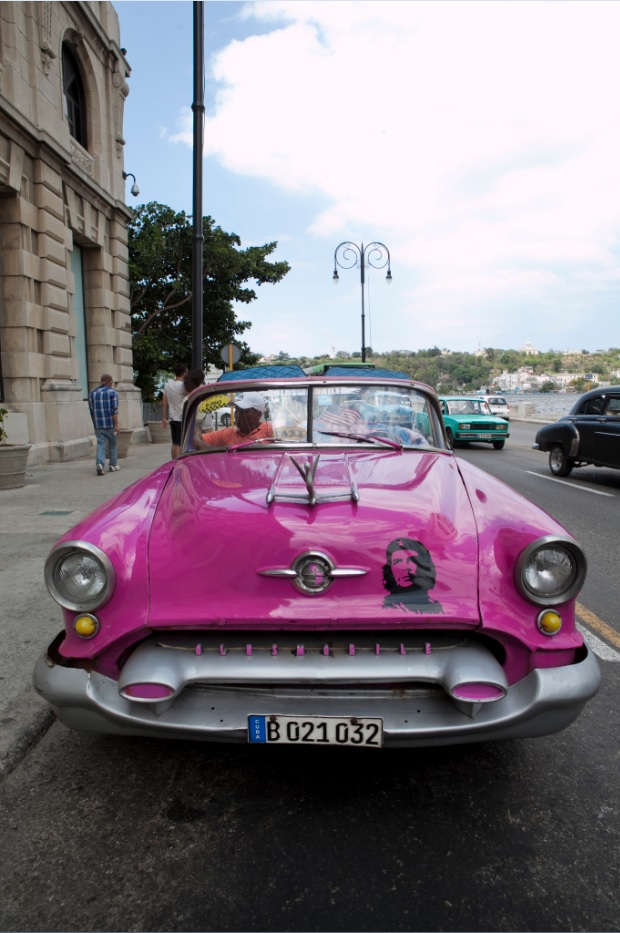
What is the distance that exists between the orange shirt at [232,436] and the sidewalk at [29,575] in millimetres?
1484

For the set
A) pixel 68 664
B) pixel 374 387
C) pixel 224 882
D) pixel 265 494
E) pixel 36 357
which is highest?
pixel 36 357

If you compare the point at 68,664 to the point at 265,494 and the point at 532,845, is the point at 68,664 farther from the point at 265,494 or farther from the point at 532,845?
the point at 532,845

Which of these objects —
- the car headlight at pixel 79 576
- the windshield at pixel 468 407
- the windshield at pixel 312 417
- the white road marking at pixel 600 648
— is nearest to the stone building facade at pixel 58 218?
the windshield at pixel 312 417

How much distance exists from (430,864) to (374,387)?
244 centimetres

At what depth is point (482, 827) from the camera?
2258 millimetres

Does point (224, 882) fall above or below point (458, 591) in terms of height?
below

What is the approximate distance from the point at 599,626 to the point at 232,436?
8.72 ft

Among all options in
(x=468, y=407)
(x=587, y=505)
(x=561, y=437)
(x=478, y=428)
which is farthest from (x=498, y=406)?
(x=587, y=505)

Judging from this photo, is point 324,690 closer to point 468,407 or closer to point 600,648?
point 600,648

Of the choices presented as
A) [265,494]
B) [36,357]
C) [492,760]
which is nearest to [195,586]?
[265,494]

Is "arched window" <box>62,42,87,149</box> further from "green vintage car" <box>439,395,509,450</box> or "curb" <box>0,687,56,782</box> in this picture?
"curb" <box>0,687,56,782</box>

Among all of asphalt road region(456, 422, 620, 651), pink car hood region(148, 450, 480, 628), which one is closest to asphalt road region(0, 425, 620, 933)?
pink car hood region(148, 450, 480, 628)

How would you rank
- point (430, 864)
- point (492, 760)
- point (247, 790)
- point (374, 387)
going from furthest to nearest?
1. point (374, 387)
2. point (492, 760)
3. point (247, 790)
4. point (430, 864)

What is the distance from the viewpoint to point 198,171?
1000cm
